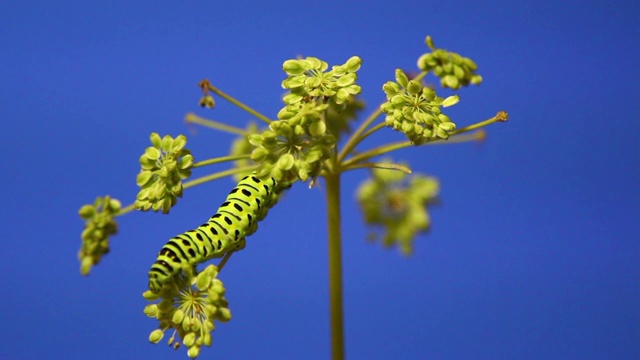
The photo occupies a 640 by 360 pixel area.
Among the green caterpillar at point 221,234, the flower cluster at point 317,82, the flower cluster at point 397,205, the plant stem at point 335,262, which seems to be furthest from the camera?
the flower cluster at point 397,205

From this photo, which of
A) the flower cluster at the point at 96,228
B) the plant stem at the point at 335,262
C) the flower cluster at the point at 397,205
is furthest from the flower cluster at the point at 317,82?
the flower cluster at the point at 397,205

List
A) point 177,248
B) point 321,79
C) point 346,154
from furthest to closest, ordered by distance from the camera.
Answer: point 346,154 < point 321,79 < point 177,248

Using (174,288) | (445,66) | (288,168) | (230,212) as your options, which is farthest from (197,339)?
(445,66)

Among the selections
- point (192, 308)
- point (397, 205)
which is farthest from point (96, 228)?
point (397, 205)

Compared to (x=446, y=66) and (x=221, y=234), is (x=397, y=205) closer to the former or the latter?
(x=446, y=66)

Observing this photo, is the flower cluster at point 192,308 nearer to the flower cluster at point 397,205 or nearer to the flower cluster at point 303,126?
the flower cluster at point 303,126

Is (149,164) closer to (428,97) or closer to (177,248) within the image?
(177,248)
